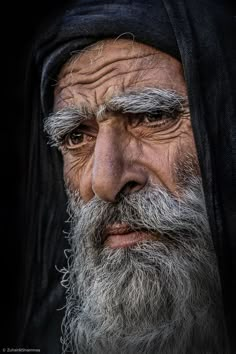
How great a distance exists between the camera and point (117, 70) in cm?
335

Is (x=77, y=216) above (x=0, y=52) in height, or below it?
below

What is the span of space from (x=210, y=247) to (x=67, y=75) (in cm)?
107

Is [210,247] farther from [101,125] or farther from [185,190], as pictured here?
[101,125]

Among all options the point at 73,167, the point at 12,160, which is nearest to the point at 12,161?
the point at 12,160

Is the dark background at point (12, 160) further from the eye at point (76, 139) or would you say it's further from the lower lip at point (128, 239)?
the lower lip at point (128, 239)

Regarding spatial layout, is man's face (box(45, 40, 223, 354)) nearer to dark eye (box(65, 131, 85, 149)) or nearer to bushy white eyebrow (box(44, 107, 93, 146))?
bushy white eyebrow (box(44, 107, 93, 146))

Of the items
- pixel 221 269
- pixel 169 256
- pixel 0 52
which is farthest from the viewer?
pixel 0 52

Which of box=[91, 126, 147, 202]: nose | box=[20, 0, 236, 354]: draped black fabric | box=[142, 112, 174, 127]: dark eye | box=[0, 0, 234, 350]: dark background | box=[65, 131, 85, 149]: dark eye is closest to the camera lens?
box=[20, 0, 236, 354]: draped black fabric

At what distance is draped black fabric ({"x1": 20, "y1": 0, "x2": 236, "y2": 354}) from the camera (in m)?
2.94

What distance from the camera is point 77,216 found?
365 cm

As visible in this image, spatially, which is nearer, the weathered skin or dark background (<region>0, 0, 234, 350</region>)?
the weathered skin

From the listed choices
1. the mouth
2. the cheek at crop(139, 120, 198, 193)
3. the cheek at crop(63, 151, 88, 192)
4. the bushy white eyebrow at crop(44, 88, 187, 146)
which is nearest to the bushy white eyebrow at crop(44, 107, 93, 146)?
the bushy white eyebrow at crop(44, 88, 187, 146)

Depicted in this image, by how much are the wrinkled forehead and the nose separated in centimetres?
24

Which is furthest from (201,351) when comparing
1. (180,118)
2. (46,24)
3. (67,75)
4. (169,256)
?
(46,24)
